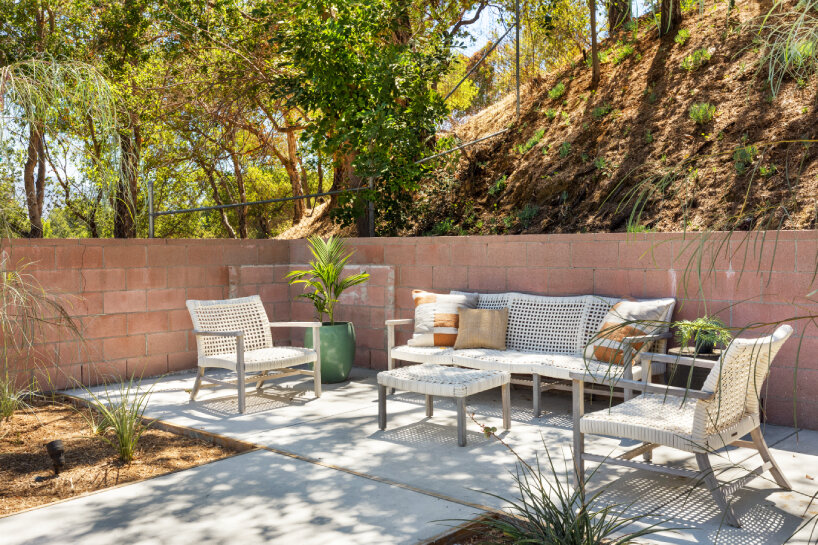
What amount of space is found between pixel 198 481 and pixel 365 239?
3.43 metres

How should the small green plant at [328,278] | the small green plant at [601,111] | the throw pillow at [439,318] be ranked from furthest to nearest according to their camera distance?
the small green plant at [601,111] → the small green plant at [328,278] → the throw pillow at [439,318]

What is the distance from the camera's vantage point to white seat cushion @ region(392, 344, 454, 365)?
4871 millimetres

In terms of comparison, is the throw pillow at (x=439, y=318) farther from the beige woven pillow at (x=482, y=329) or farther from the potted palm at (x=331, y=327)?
the potted palm at (x=331, y=327)

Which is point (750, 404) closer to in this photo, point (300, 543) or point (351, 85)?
point (300, 543)

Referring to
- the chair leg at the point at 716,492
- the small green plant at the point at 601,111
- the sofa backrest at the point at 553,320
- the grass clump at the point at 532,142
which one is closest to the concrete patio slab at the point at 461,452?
the chair leg at the point at 716,492

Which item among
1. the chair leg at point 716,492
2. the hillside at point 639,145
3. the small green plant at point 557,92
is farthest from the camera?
the small green plant at point 557,92

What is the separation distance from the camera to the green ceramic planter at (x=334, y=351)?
18.3 feet

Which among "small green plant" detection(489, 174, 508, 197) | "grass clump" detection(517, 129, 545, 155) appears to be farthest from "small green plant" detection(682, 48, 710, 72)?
"small green plant" detection(489, 174, 508, 197)

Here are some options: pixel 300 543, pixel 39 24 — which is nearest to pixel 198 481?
pixel 300 543

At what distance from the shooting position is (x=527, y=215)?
23.9 feet

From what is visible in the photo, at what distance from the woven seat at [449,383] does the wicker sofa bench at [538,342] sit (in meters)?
0.33

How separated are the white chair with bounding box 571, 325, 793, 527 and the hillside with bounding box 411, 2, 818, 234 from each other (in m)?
2.54

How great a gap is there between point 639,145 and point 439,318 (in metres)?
3.35

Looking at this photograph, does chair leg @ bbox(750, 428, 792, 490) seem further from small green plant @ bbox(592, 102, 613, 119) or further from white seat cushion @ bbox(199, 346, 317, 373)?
small green plant @ bbox(592, 102, 613, 119)
